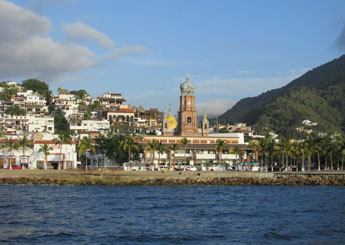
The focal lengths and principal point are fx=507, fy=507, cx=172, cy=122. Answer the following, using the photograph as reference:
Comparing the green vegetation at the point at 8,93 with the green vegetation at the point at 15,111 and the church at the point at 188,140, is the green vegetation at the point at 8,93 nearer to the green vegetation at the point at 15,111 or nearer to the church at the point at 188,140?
the green vegetation at the point at 15,111

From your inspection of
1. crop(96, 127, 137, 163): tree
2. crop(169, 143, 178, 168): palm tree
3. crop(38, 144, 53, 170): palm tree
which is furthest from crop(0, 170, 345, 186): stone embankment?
crop(169, 143, 178, 168): palm tree

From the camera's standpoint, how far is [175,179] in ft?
291

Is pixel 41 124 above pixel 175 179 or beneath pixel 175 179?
above

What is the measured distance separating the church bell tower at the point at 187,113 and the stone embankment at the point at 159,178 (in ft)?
120

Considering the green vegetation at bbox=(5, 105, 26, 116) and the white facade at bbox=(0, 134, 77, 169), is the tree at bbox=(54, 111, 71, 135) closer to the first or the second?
the green vegetation at bbox=(5, 105, 26, 116)

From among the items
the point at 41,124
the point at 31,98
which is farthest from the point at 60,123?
the point at 31,98

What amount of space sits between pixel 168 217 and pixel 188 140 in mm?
77728

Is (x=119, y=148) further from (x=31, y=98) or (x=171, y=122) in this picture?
(x=31, y=98)

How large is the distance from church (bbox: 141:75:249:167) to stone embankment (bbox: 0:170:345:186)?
62.2 feet

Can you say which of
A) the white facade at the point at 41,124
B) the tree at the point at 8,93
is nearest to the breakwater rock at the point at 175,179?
the white facade at the point at 41,124

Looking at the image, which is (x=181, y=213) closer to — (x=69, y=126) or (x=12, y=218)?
(x=12, y=218)

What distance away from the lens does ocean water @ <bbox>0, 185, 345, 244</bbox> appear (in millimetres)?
37969

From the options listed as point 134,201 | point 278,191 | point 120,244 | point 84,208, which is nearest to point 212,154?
point 278,191

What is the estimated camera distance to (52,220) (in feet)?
149
